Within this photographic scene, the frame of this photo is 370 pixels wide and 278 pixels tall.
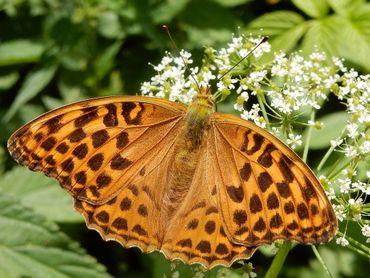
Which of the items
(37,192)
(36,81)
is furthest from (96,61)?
(37,192)

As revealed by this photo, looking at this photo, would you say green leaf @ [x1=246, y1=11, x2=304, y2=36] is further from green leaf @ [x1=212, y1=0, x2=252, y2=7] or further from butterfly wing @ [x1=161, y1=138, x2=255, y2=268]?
butterfly wing @ [x1=161, y1=138, x2=255, y2=268]

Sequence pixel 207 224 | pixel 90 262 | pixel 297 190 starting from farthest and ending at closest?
pixel 90 262 → pixel 207 224 → pixel 297 190

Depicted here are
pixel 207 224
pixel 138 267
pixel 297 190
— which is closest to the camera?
pixel 297 190

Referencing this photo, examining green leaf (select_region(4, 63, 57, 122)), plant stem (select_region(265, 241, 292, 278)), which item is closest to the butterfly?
plant stem (select_region(265, 241, 292, 278))

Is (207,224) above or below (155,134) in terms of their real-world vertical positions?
below

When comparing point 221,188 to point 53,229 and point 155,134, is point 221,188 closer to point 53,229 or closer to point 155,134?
point 155,134

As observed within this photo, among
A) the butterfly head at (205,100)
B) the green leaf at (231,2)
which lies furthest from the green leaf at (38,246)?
the green leaf at (231,2)

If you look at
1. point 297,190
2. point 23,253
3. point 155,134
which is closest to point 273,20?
point 155,134
